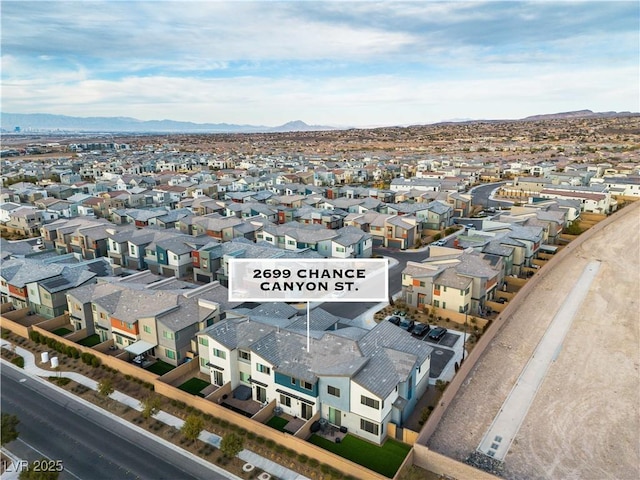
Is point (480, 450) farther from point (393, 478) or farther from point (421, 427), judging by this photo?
point (393, 478)

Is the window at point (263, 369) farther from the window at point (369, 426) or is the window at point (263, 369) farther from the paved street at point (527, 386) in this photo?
the paved street at point (527, 386)

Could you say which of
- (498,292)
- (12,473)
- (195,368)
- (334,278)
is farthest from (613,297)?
(12,473)

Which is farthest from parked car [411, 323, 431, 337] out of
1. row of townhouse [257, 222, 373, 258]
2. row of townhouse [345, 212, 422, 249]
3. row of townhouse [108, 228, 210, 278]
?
row of townhouse [108, 228, 210, 278]

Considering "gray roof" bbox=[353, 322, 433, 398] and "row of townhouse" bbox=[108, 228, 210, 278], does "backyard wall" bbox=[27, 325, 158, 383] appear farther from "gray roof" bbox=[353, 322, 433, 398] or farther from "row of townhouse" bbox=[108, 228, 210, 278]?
"row of townhouse" bbox=[108, 228, 210, 278]

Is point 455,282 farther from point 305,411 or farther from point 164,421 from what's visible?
point 164,421

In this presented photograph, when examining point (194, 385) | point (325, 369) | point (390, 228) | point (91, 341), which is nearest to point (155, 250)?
point (91, 341)

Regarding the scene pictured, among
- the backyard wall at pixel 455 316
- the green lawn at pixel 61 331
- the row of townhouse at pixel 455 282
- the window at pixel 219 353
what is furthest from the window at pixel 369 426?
the green lawn at pixel 61 331
